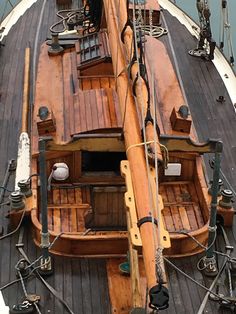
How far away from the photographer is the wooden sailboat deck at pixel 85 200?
567 cm

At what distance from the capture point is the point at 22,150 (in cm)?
712

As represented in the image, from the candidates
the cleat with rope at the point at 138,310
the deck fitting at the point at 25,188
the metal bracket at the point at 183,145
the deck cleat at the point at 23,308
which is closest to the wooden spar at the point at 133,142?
the metal bracket at the point at 183,145

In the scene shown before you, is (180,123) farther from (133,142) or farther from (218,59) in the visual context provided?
(218,59)

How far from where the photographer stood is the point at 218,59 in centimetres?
996

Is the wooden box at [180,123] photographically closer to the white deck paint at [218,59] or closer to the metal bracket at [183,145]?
the metal bracket at [183,145]

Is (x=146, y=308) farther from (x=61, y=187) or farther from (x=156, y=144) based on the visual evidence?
(x=61, y=187)

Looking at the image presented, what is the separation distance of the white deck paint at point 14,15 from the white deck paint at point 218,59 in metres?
2.58

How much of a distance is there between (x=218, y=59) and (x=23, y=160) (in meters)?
4.37

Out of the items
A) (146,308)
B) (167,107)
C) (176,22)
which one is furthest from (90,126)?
(176,22)

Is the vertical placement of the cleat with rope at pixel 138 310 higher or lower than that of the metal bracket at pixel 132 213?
lower

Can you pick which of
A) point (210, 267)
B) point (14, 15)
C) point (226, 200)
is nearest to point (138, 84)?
point (226, 200)

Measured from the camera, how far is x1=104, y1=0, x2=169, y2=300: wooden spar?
4.22m

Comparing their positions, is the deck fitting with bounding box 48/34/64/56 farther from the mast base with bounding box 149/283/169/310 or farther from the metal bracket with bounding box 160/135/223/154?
the mast base with bounding box 149/283/169/310

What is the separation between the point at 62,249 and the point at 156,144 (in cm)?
170
